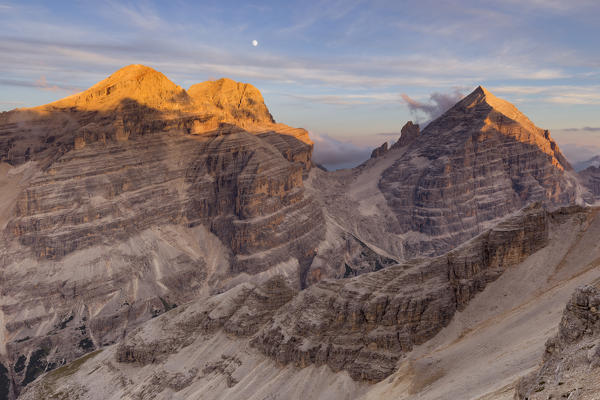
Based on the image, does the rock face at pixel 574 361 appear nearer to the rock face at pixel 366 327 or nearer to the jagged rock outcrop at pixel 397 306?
the rock face at pixel 366 327

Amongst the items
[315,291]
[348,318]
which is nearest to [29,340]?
[315,291]

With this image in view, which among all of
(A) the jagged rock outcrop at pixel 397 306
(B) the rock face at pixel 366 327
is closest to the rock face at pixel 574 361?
(B) the rock face at pixel 366 327

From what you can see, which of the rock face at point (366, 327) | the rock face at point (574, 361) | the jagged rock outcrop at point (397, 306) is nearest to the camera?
the rock face at point (574, 361)

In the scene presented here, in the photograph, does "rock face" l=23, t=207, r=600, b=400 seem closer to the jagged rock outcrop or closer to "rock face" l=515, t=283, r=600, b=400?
the jagged rock outcrop

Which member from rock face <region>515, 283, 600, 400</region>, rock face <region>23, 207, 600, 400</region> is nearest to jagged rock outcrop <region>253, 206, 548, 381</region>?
rock face <region>23, 207, 600, 400</region>

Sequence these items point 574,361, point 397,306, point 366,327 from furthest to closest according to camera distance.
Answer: point 366,327 < point 397,306 < point 574,361

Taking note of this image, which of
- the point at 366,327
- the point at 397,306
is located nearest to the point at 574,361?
the point at 397,306

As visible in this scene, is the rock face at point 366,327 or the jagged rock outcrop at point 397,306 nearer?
the rock face at point 366,327

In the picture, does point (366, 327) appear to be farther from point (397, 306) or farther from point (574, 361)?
point (574, 361)

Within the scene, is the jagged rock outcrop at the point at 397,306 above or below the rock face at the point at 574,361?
below

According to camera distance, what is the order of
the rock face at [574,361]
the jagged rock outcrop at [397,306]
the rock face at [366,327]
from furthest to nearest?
the jagged rock outcrop at [397,306], the rock face at [366,327], the rock face at [574,361]
